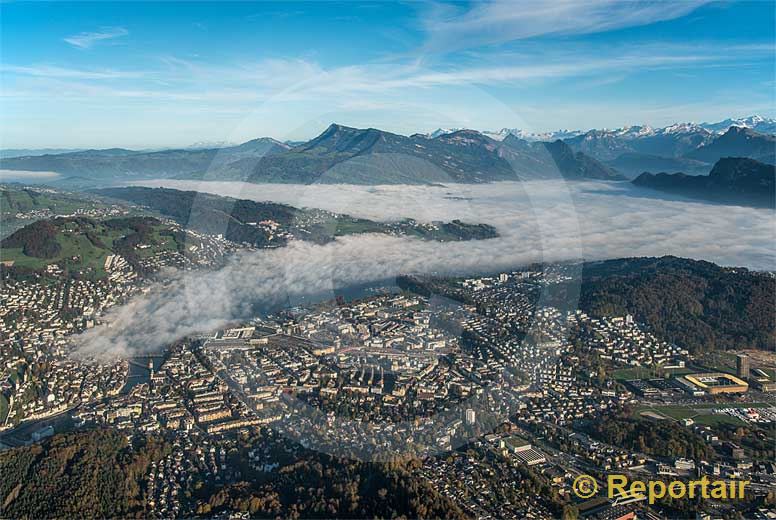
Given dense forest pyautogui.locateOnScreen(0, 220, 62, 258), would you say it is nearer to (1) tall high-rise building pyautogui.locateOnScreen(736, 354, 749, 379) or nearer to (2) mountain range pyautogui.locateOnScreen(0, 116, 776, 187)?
(1) tall high-rise building pyautogui.locateOnScreen(736, 354, 749, 379)

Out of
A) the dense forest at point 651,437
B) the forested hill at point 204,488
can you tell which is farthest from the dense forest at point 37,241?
the dense forest at point 651,437

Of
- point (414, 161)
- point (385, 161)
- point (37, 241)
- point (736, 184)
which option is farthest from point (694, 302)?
point (414, 161)

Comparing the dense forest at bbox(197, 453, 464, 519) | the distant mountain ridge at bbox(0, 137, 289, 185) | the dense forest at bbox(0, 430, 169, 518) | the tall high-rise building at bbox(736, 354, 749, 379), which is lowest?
the dense forest at bbox(0, 430, 169, 518)

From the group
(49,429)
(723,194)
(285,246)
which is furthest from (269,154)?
(49,429)

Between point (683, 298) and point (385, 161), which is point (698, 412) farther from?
point (385, 161)

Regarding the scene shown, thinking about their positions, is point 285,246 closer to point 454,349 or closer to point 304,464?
point 454,349

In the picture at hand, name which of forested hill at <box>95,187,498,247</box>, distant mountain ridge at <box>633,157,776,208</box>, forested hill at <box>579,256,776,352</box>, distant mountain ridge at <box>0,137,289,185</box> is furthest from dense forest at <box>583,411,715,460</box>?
distant mountain ridge at <box>0,137,289,185</box>

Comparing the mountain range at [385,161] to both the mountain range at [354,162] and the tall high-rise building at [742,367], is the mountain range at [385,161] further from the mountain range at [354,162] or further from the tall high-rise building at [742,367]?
the tall high-rise building at [742,367]
